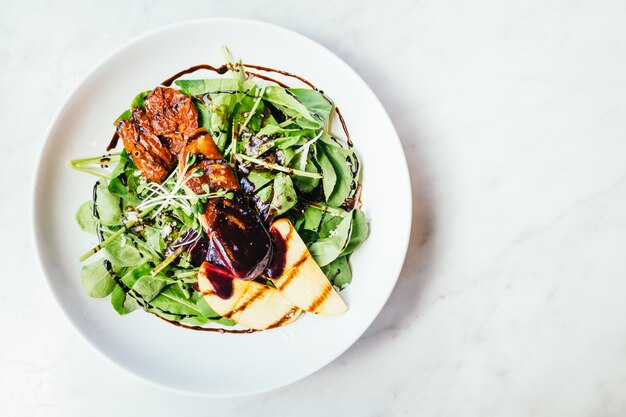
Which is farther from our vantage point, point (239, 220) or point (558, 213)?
point (558, 213)

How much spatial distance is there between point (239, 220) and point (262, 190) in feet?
0.47

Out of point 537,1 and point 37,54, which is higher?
point 37,54

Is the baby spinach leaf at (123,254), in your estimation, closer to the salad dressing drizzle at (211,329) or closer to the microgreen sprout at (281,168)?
the salad dressing drizzle at (211,329)

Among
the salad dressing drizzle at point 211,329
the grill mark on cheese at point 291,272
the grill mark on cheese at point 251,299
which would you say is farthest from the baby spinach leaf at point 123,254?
the grill mark on cheese at point 291,272

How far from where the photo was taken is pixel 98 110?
6.61 ft

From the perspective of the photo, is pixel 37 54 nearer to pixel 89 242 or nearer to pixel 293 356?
pixel 89 242

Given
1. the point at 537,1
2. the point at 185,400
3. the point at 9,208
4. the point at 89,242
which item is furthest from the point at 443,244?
the point at 9,208

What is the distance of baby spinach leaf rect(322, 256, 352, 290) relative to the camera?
1994 millimetres

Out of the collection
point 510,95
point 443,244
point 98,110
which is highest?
point 98,110

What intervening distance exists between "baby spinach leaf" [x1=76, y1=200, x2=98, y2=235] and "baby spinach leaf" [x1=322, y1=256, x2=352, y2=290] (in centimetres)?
87

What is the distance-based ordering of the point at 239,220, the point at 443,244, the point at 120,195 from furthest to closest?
the point at 443,244 → the point at 120,195 → the point at 239,220

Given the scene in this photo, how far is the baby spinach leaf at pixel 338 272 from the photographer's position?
6.54ft

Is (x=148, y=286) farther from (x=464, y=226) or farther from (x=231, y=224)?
(x=464, y=226)

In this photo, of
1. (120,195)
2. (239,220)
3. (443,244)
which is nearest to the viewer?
(239,220)
